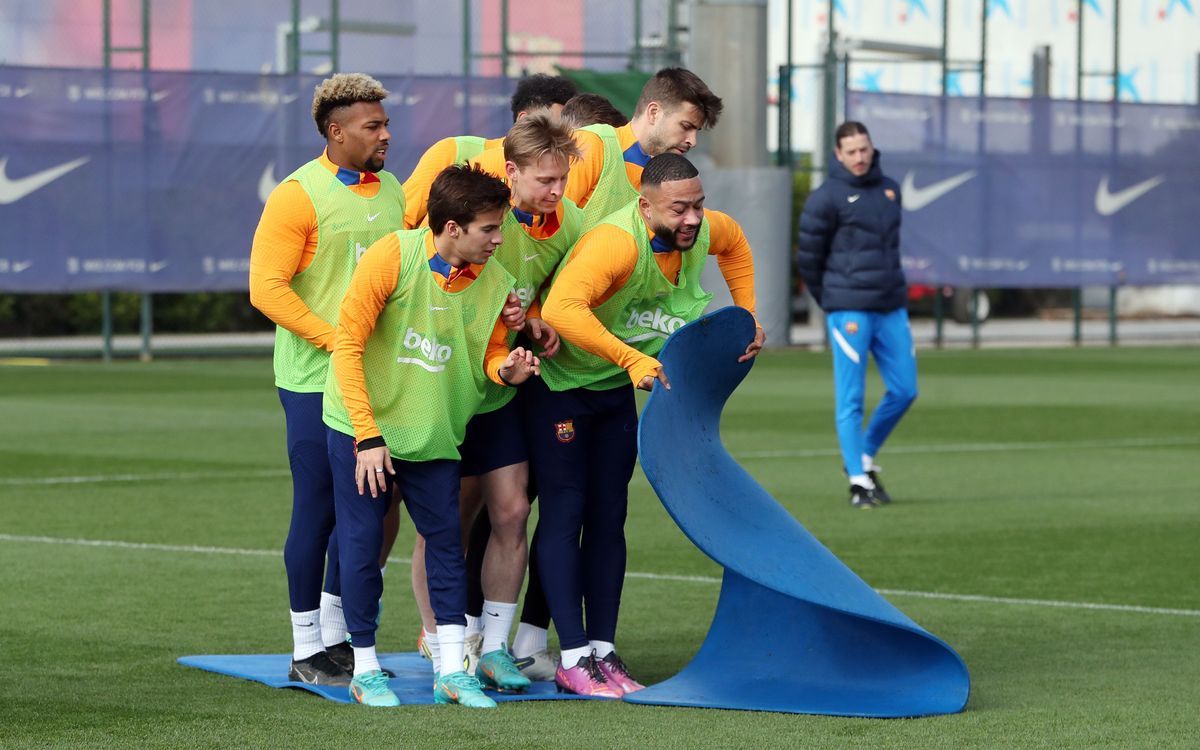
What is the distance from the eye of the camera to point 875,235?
1148 cm

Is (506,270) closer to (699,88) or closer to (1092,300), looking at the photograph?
(699,88)

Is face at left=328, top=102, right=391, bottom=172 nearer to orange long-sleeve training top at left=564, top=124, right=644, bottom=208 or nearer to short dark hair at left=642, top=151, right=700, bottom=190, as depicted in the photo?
orange long-sleeve training top at left=564, top=124, right=644, bottom=208

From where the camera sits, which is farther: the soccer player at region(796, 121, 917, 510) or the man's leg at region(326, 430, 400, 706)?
the soccer player at region(796, 121, 917, 510)

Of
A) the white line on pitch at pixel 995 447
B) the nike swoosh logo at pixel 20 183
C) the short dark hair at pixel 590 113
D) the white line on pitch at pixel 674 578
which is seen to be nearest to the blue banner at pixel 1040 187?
the nike swoosh logo at pixel 20 183

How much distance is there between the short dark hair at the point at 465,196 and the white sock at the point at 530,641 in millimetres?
1511

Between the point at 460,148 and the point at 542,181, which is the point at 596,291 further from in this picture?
the point at 460,148

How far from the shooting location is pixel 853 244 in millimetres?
11445

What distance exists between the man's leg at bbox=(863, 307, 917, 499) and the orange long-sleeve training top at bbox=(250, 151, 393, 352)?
18.2ft

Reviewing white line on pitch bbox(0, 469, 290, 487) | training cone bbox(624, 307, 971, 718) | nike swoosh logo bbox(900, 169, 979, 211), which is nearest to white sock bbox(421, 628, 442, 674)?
training cone bbox(624, 307, 971, 718)

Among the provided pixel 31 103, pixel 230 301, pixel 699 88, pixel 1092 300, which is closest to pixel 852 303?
pixel 699 88

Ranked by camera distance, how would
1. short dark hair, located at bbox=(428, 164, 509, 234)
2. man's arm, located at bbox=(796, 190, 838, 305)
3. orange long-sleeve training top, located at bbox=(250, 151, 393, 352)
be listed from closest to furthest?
short dark hair, located at bbox=(428, 164, 509, 234), orange long-sleeve training top, located at bbox=(250, 151, 393, 352), man's arm, located at bbox=(796, 190, 838, 305)

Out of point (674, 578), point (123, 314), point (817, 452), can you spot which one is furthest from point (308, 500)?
point (123, 314)

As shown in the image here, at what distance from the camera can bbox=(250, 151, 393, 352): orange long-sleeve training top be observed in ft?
20.5

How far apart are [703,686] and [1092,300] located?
3161 centimetres
